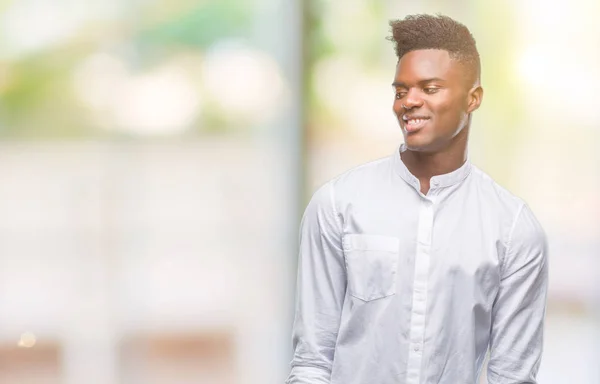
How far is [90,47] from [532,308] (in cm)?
157

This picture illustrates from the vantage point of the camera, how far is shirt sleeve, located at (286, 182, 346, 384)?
1.46m

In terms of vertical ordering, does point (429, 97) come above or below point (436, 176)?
above

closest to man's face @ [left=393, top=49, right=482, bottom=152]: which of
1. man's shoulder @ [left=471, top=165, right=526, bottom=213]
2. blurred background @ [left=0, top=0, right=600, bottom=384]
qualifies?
man's shoulder @ [left=471, top=165, right=526, bottom=213]

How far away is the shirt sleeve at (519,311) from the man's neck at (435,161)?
15 cm

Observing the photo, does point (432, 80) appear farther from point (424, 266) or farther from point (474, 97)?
point (424, 266)

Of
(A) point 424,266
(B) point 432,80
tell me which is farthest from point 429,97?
(A) point 424,266

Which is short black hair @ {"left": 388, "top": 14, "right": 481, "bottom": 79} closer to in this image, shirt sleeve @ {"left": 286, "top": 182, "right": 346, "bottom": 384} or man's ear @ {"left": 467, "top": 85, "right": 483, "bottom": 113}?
man's ear @ {"left": 467, "top": 85, "right": 483, "bottom": 113}

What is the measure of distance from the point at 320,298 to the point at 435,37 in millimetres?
484

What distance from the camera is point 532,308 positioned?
148 cm

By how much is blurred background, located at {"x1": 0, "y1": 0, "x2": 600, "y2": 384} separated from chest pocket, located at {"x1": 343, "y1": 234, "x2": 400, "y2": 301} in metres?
1.09

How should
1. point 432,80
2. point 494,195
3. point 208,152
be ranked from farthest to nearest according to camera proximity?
1. point 208,152
2. point 494,195
3. point 432,80

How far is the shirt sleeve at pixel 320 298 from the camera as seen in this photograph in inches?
57.7

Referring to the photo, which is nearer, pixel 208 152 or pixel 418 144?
pixel 418 144

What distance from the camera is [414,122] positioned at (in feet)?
4.70
